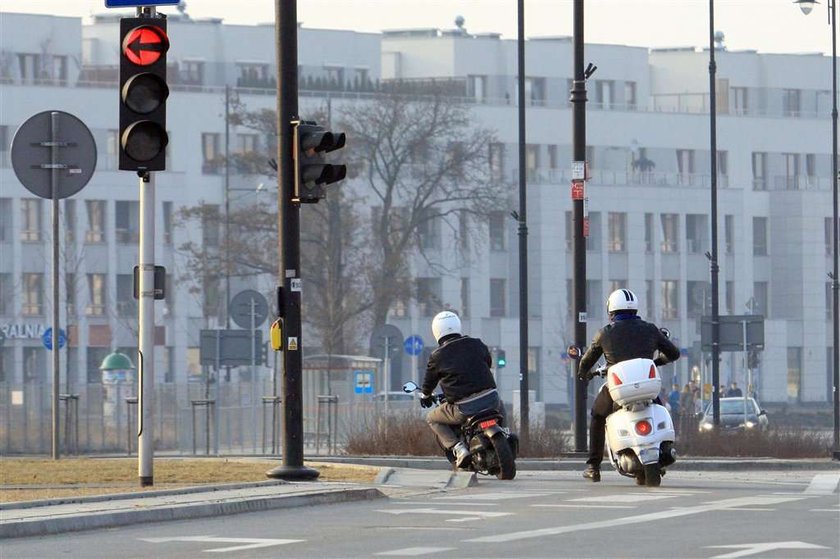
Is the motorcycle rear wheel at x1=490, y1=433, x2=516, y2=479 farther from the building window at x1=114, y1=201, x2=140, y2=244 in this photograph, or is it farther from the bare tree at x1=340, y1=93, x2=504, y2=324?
the building window at x1=114, y1=201, x2=140, y2=244

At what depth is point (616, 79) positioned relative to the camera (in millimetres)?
115250

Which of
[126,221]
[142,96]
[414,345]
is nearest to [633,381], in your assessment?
[142,96]

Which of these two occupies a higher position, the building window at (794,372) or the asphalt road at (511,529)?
the asphalt road at (511,529)

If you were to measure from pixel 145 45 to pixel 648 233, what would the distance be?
9010 cm

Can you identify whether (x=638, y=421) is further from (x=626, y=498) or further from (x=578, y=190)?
(x=578, y=190)

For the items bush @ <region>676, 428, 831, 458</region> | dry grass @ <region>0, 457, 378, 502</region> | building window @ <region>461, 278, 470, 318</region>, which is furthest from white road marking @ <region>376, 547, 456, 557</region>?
building window @ <region>461, 278, 470, 318</region>

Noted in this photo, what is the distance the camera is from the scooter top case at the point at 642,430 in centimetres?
1839

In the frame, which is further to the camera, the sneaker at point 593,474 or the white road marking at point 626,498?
the sneaker at point 593,474

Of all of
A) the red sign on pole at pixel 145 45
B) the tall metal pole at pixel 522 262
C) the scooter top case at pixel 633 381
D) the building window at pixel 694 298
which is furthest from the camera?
the building window at pixel 694 298

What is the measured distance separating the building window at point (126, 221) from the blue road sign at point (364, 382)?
145 ft

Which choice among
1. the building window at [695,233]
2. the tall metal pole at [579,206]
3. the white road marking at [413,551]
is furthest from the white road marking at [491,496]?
the building window at [695,233]

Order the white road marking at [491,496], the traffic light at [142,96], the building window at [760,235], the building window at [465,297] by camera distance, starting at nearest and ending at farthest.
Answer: the traffic light at [142,96] < the white road marking at [491,496] < the building window at [465,297] < the building window at [760,235]

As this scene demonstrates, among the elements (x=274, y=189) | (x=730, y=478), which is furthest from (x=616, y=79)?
(x=730, y=478)

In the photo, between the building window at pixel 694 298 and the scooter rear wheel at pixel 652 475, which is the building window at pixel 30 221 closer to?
the building window at pixel 694 298
